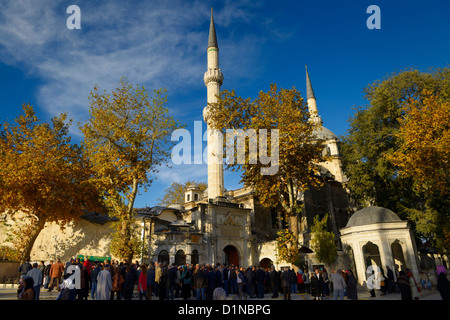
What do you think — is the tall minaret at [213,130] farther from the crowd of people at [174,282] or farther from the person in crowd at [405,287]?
the person in crowd at [405,287]

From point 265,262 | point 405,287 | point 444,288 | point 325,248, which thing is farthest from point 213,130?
point 444,288

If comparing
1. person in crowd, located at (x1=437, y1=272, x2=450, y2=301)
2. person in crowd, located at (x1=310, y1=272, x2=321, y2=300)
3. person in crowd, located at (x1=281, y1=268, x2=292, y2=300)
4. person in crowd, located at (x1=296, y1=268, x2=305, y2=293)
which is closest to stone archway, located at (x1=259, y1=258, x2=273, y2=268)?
person in crowd, located at (x1=296, y1=268, x2=305, y2=293)

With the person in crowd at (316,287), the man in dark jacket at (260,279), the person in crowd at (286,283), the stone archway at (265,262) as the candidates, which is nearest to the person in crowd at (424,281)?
the person in crowd at (316,287)

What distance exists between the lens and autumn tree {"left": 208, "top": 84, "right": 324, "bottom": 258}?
19.2 metres

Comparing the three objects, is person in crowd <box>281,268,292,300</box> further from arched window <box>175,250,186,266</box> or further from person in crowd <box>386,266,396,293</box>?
arched window <box>175,250,186,266</box>

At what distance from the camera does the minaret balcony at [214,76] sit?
31641mm

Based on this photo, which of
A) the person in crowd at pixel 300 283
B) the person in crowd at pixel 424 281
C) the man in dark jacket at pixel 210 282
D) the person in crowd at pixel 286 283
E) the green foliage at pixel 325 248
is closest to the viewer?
the man in dark jacket at pixel 210 282

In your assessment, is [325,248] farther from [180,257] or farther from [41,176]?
[41,176]

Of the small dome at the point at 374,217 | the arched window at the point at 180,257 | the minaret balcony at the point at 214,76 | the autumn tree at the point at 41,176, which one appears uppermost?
the minaret balcony at the point at 214,76

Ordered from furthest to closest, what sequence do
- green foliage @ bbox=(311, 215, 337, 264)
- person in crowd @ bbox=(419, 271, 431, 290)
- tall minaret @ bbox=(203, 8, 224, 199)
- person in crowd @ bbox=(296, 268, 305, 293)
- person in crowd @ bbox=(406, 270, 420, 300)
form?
tall minaret @ bbox=(203, 8, 224, 199) < green foliage @ bbox=(311, 215, 337, 264) < person in crowd @ bbox=(419, 271, 431, 290) < person in crowd @ bbox=(296, 268, 305, 293) < person in crowd @ bbox=(406, 270, 420, 300)

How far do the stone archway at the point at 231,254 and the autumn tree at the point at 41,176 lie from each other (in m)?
11.1

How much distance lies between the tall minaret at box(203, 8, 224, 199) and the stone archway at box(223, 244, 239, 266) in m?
4.98
